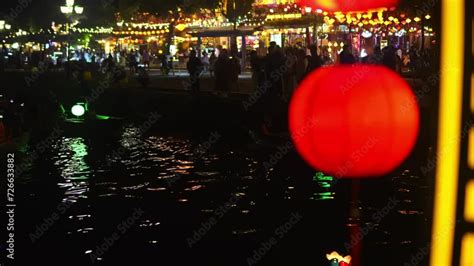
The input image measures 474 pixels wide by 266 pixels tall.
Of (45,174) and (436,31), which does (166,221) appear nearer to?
(45,174)

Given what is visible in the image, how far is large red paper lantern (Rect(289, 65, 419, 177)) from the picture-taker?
2.71 metres

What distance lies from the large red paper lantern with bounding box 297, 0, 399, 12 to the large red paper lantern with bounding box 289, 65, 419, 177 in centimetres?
25

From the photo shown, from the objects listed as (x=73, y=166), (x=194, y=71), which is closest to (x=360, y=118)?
(x=73, y=166)

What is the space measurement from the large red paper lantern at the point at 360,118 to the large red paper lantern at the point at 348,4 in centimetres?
25

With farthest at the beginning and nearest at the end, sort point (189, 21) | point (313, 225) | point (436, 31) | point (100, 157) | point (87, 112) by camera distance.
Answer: point (189, 21) → point (87, 112) → point (100, 157) → point (313, 225) → point (436, 31)

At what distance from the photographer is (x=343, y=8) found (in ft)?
9.11

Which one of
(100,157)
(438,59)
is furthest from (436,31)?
(100,157)

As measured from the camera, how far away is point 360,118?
2797mm

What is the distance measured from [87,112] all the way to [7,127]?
28.0 feet

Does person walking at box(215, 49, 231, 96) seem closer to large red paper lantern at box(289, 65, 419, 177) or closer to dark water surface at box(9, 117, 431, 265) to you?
dark water surface at box(9, 117, 431, 265)

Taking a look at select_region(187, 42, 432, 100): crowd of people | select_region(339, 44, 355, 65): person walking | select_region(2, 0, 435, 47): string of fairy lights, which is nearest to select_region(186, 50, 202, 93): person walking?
select_region(187, 42, 432, 100): crowd of people

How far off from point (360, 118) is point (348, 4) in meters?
0.44

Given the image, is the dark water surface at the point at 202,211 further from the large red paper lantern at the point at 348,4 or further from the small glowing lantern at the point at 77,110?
the small glowing lantern at the point at 77,110

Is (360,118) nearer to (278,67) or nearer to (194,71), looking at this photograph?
(278,67)
